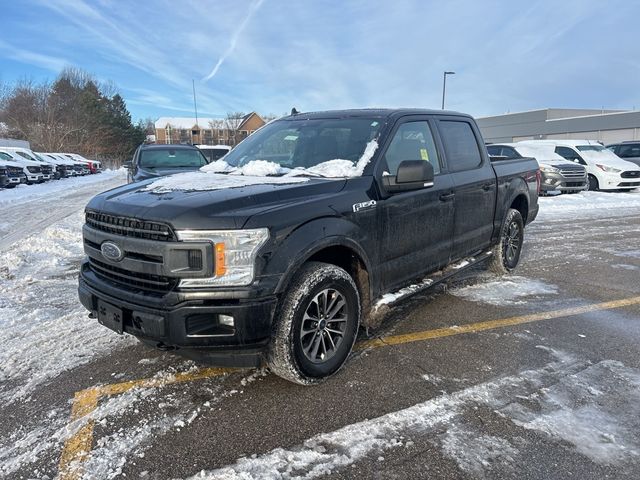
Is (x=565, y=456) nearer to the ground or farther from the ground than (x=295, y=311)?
nearer to the ground

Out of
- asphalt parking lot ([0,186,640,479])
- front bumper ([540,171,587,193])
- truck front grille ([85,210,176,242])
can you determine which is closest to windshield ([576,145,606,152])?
front bumper ([540,171,587,193])

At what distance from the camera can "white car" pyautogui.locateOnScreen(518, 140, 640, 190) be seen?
16.7m

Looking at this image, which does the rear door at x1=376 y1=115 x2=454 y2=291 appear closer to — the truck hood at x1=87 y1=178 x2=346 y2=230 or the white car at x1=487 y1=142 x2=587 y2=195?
the truck hood at x1=87 y1=178 x2=346 y2=230

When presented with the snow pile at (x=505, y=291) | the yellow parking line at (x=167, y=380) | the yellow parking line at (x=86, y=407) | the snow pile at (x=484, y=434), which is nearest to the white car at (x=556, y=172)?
the snow pile at (x=505, y=291)

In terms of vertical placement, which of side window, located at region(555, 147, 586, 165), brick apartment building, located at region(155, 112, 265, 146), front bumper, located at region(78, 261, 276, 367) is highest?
brick apartment building, located at region(155, 112, 265, 146)

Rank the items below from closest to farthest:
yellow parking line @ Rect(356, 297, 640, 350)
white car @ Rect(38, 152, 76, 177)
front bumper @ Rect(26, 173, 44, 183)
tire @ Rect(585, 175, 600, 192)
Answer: yellow parking line @ Rect(356, 297, 640, 350)
tire @ Rect(585, 175, 600, 192)
front bumper @ Rect(26, 173, 44, 183)
white car @ Rect(38, 152, 76, 177)

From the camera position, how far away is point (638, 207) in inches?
546

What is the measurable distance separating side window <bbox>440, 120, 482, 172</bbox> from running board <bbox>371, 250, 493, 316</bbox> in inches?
39.9

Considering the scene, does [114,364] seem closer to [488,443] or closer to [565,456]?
[488,443]

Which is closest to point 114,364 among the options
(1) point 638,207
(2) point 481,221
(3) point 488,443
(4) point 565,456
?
(3) point 488,443

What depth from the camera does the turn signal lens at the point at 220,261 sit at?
2.67 metres

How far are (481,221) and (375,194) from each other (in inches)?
83.9

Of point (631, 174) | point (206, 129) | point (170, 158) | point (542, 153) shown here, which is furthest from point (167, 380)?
point (206, 129)

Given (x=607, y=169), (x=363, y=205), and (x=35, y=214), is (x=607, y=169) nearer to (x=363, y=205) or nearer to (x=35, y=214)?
(x=363, y=205)
